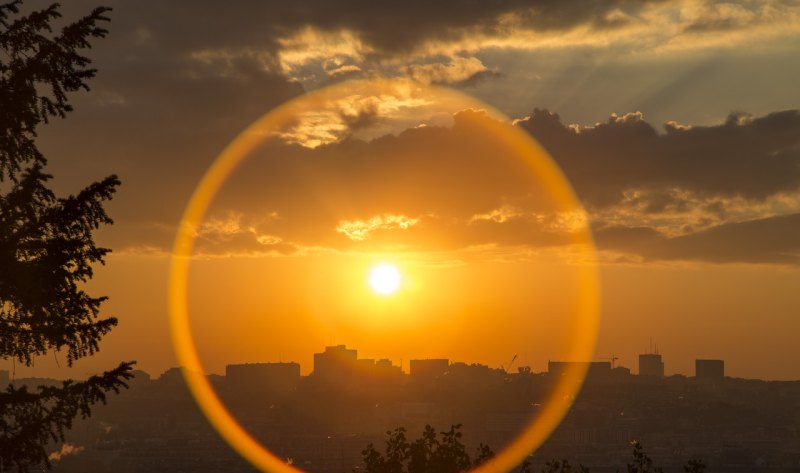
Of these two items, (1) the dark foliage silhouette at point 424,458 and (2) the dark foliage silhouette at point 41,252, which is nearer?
(2) the dark foliage silhouette at point 41,252

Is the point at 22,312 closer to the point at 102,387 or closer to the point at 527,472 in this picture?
the point at 102,387

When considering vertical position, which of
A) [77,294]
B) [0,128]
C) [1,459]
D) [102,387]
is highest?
[0,128]

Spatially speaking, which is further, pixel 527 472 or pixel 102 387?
pixel 527 472

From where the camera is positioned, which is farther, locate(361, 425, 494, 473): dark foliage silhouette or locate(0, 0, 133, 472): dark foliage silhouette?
locate(361, 425, 494, 473): dark foliage silhouette

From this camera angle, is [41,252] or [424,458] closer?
[41,252]

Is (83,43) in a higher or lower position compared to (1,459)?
higher

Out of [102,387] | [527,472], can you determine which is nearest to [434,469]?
[527,472]

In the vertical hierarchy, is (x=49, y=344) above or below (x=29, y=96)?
below

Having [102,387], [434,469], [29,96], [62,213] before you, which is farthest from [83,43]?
[434,469]

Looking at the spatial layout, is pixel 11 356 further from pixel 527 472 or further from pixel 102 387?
pixel 527 472
